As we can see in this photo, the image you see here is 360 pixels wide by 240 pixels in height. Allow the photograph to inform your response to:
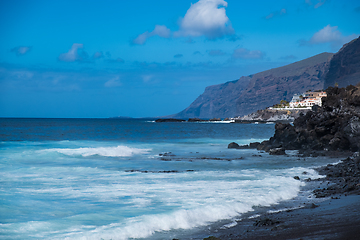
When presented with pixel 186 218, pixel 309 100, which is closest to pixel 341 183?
pixel 186 218

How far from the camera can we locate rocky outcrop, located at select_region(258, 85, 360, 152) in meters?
23.9

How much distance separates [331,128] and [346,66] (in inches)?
5890

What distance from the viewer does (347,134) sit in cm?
2378

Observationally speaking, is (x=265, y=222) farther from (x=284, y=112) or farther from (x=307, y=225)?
(x=284, y=112)

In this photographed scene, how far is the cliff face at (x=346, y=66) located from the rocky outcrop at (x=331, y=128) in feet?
440

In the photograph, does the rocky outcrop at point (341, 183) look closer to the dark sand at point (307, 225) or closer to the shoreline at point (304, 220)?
the shoreline at point (304, 220)

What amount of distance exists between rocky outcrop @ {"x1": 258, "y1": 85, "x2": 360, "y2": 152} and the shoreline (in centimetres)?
1465

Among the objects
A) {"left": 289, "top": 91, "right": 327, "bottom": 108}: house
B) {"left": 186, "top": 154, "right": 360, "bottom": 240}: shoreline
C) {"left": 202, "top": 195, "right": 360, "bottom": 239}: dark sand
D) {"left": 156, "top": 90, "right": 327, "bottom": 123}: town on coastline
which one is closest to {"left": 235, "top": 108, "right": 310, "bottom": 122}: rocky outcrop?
{"left": 156, "top": 90, "right": 327, "bottom": 123}: town on coastline

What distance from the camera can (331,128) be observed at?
90.8ft

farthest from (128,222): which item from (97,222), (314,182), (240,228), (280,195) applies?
(314,182)

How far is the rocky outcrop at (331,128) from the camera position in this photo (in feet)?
78.3

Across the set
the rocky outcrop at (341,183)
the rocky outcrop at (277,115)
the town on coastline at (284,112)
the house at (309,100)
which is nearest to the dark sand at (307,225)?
the rocky outcrop at (341,183)

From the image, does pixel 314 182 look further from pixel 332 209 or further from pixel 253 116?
pixel 253 116

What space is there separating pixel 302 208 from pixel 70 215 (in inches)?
258
